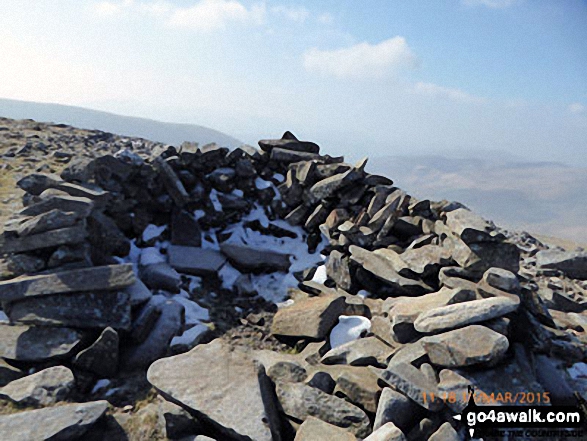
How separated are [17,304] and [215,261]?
5129mm

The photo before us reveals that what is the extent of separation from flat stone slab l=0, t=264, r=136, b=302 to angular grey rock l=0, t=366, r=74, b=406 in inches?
67.3

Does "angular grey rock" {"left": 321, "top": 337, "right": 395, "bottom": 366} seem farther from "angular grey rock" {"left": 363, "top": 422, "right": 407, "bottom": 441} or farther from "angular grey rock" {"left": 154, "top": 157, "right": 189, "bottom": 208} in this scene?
"angular grey rock" {"left": 154, "top": 157, "right": 189, "bottom": 208}

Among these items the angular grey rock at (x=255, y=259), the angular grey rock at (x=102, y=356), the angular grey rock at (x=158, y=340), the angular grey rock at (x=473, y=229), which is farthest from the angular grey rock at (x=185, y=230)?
the angular grey rock at (x=473, y=229)

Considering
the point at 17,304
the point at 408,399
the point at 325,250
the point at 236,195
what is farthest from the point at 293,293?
the point at 17,304

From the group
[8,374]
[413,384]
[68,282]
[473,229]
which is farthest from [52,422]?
[473,229]

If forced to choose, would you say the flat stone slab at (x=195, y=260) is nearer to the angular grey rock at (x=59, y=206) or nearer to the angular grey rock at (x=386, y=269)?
the angular grey rock at (x=59, y=206)

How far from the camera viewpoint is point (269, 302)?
10.7 meters

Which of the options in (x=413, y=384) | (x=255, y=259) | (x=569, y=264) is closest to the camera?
(x=413, y=384)

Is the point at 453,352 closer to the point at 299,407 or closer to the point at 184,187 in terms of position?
the point at 299,407

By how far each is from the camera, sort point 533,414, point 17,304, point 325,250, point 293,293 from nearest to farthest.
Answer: point 533,414 → point 17,304 → point 293,293 → point 325,250

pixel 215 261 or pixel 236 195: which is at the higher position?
pixel 236 195

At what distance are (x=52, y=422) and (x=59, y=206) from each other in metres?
5.28

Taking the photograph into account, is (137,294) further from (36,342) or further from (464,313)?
(464,313)

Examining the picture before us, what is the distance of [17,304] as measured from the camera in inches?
296
